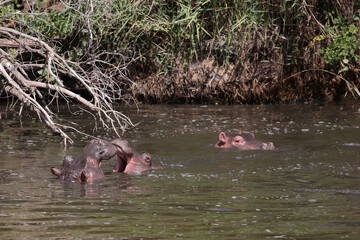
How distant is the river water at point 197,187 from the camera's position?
15.2ft

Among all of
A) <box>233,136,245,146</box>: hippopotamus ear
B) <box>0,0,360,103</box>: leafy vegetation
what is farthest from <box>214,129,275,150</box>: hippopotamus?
<box>0,0,360,103</box>: leafy vegetation

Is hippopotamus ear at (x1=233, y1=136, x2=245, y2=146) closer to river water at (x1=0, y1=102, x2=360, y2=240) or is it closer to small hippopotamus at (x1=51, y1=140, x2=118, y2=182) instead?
river water at (x1=0, y1=102, x2=360, y2=240)

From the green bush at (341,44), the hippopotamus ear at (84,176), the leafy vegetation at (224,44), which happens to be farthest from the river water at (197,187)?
the leafy vegetation at (224,44)

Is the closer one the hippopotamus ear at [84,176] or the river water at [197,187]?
the river water at [197,187]

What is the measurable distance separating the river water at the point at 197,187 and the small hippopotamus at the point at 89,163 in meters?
0.10

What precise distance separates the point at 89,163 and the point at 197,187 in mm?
1080

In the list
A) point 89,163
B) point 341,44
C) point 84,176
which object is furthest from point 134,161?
point 341,44

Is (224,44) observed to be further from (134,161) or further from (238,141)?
(134,161)

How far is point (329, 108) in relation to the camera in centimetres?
1248

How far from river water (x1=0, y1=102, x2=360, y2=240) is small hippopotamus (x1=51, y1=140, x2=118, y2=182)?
10 cm

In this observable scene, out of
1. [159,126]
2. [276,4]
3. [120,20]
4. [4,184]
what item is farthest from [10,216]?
[276,4]

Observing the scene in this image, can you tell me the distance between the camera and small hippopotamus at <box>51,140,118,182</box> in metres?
6.60

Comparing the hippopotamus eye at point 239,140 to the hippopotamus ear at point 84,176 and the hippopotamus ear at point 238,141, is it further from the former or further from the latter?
the hippopotamus ear at point 84,176

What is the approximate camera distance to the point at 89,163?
21.7 feet
